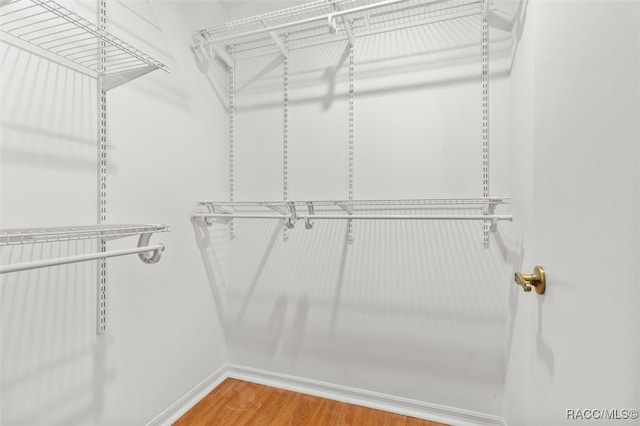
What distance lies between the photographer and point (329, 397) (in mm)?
1689

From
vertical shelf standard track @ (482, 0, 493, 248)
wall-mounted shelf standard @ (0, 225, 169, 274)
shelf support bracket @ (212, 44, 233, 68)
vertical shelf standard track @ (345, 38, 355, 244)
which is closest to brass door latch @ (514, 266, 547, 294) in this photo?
vertical shelf standard track @ (482, 0, 493, 248)

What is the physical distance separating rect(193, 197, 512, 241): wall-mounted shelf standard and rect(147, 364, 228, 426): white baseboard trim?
93 centimetres

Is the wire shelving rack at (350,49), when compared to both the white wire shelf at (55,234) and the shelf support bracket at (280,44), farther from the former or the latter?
the white wire shelf at (55,234)

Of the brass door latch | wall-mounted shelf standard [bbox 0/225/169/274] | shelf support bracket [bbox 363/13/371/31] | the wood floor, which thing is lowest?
the wood floor

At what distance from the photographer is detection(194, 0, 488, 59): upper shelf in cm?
141

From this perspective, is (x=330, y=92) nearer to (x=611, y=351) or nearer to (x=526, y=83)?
(x=526, y=83)

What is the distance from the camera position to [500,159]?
144 centimetres

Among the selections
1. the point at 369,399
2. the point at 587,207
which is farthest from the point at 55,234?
the point at 369,399

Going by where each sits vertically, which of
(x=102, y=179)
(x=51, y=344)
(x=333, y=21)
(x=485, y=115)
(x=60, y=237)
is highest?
(x=333, y=21)

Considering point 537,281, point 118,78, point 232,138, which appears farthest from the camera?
point 232,138

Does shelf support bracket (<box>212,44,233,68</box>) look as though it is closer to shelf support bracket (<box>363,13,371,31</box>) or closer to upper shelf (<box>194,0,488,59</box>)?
upper shelf (<box>194,0,488,59</box>)

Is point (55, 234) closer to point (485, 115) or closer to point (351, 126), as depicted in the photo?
point (351, 126)

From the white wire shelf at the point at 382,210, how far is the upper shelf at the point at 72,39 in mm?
731

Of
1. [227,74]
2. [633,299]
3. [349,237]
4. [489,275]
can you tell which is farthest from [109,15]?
[489,275]
